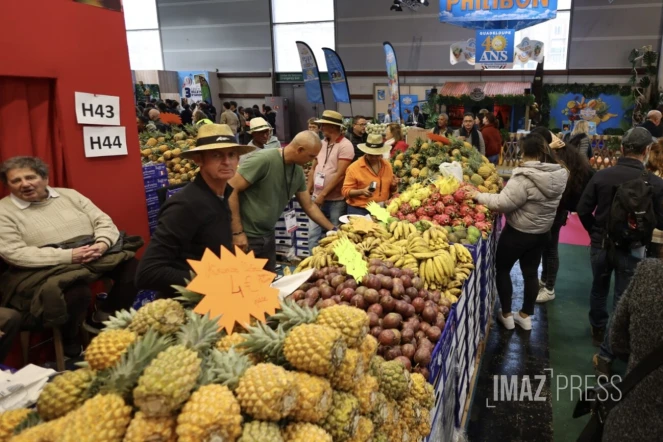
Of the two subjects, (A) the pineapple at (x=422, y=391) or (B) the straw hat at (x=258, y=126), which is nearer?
(A) the pineapple at (x=422, y=391)

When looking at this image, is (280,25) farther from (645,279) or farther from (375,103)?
(645,279)

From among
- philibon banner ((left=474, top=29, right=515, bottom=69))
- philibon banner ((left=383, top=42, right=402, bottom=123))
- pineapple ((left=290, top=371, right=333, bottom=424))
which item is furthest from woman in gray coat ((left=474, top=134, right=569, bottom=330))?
philibon banner ((left=474, top=29, right=515, bottom=69))

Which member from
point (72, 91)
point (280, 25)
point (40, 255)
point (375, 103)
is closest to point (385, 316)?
point (40, 255)

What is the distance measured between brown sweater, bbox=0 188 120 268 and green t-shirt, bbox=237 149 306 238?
1.05 meters

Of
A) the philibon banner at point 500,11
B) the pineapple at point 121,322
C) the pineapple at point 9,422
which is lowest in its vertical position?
the pineapple at point 9,422

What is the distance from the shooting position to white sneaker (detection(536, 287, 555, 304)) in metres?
4.87

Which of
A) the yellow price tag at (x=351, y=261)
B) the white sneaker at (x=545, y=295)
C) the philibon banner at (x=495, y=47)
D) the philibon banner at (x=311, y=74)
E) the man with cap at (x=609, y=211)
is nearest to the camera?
the yellow price tag at (x=351, y=261)

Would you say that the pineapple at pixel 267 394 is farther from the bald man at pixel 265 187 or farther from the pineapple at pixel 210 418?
the bald man at pixel 265 187

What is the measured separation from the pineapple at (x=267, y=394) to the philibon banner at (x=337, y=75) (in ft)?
39.8

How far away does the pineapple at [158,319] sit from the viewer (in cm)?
137

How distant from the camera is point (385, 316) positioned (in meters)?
2.16

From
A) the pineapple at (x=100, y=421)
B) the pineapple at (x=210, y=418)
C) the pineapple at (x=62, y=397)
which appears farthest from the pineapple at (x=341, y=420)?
the pineapple at (x=62, y=397)

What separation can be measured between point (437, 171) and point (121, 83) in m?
Result: 3.26

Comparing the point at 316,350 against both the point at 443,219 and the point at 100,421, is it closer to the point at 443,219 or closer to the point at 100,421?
the point at 100,421
